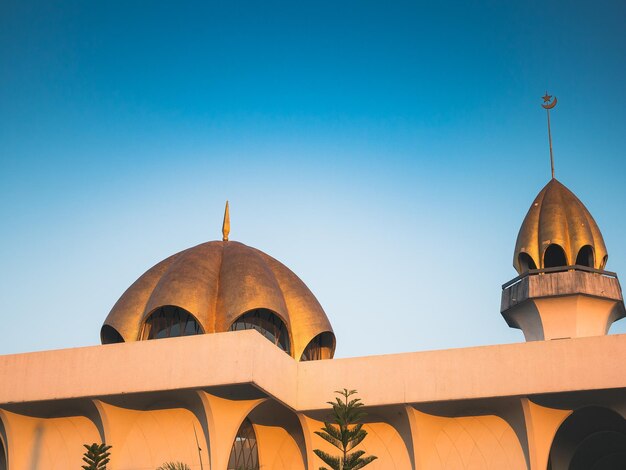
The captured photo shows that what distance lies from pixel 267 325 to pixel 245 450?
4.12m

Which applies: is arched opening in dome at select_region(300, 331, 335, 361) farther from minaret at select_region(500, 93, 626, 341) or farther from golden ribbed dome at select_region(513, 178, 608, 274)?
golden ribbed dome at select_region(513, 178, 608, 274)

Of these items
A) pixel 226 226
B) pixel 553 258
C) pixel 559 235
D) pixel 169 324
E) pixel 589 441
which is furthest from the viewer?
pixel 226 226

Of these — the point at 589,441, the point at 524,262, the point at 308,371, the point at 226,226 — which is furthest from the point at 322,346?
the point at 589,441

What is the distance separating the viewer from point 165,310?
88.3 feet

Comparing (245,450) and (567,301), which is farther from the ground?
(567,301)

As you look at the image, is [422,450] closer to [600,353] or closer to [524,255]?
[600,353]

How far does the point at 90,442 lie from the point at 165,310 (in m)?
4.68

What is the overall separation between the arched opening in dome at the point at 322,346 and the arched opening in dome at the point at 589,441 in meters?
7.60

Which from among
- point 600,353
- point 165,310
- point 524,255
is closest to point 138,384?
point 165,310

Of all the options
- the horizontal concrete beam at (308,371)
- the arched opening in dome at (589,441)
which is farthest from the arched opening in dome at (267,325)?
the arched opening in dome at (589,441)

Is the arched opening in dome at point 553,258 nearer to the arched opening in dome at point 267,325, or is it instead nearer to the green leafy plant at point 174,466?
the arched opening in dome at point 267,325

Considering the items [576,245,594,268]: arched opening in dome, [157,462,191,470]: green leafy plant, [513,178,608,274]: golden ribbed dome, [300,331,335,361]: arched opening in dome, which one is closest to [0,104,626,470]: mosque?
[157,462,191,470]: green leafy plant

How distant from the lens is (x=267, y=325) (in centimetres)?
2712

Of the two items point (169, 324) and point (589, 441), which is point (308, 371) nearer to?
point (169, 324)
